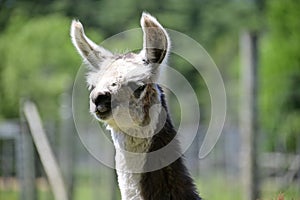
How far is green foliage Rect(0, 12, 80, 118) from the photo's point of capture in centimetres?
1727

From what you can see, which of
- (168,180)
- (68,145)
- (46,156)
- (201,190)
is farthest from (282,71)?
(168,180)

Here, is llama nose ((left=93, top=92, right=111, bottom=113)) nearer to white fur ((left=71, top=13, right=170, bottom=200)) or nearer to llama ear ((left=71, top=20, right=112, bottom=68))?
white fur ((left=71, top=13, right=170, bottom=200))

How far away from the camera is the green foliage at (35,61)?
17.3m

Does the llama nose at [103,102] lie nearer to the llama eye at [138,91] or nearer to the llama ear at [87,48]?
the llama eye at [138,91]

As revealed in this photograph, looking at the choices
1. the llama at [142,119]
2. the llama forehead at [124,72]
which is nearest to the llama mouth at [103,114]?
the llama at [142,119]

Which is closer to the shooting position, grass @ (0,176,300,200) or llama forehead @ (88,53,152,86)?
llama forehead @ (88,53,152,86)

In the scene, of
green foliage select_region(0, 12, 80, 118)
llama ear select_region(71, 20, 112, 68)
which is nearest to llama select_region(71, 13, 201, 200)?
llama ear select_region(71, 20, 112, 68)

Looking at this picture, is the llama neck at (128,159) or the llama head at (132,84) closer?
the llama head at (132,84)

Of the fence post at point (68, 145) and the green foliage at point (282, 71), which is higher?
the green foliage at point (282, 71)

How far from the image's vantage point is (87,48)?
4.58 metres

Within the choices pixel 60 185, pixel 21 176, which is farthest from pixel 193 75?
pixel 60 185

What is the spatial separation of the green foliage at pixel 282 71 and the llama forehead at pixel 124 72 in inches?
530

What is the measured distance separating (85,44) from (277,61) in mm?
14678

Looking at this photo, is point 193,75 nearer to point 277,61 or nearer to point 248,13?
point 248,13
